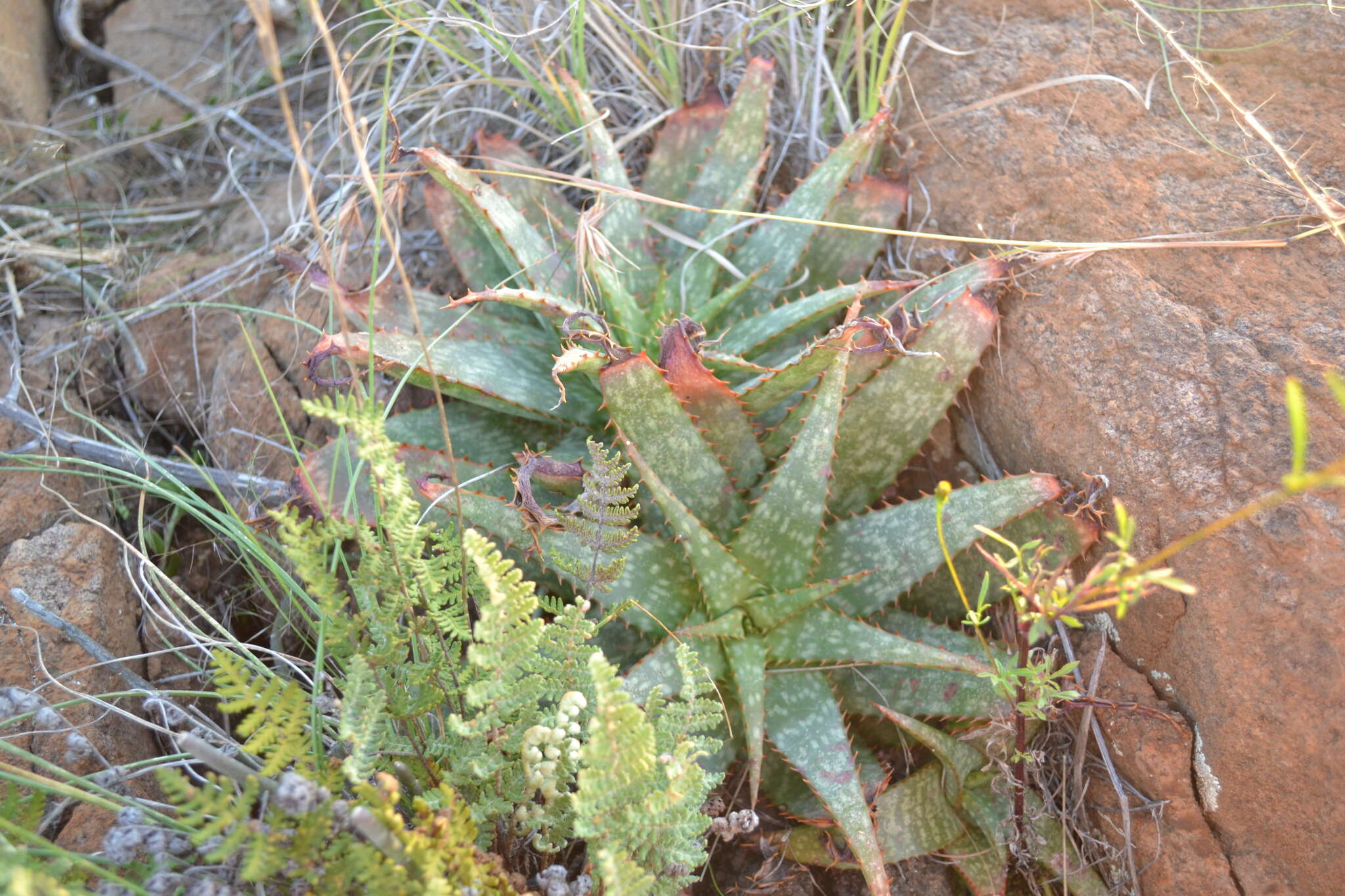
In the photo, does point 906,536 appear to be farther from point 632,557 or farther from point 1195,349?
point 1195,349

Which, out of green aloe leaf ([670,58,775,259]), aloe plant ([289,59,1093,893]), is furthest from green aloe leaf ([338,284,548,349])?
green aloe leaf ([670,58,775,259])

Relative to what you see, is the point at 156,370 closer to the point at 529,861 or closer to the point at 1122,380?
the point at 529,861

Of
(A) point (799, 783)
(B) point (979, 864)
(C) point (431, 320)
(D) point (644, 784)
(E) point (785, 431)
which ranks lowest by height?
(B) point (979, 864)

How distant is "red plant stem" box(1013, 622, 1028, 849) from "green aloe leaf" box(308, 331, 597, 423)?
0.95 m

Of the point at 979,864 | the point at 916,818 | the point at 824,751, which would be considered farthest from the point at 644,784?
the point at 979,864

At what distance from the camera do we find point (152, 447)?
2.39 meters

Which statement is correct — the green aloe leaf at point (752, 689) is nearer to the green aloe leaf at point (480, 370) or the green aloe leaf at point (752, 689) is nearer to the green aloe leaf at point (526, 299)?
the green aloe leaf at point (480, 370)

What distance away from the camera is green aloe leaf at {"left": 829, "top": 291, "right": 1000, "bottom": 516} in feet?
6.08

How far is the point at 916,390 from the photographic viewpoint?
1.86 meters

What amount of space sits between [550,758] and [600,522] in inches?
15.1

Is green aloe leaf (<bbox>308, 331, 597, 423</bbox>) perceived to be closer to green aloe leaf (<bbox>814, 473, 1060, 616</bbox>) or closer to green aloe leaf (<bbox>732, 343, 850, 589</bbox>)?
green aloe leaf (<bbox>732, 343, 850, 589</bbox>)

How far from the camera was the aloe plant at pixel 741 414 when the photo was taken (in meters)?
1.67

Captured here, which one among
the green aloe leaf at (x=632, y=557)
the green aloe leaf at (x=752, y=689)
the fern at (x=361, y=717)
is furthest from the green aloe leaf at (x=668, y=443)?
the fern at (x=361, y=717)

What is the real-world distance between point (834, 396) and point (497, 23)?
1.57 metres
